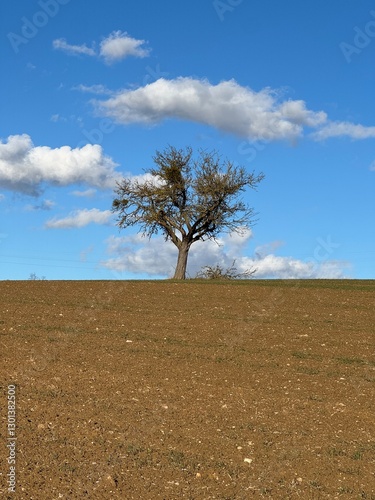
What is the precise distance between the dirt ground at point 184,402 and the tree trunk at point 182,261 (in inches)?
878

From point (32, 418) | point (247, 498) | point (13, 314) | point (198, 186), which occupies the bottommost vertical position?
point (247, 498)

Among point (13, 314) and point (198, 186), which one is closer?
point (13, 314)

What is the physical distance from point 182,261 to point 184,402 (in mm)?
33450

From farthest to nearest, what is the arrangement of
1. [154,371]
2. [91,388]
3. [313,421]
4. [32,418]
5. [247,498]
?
[154,371]
[91,388]
[313,421]
[32,418]
[247,498]

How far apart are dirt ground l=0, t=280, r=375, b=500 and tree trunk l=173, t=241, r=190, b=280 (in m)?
22.3

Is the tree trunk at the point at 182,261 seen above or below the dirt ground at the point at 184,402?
above

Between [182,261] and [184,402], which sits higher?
[182,261]

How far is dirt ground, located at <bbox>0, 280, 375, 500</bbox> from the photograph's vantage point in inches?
387

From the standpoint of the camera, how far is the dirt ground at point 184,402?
983 centimetres

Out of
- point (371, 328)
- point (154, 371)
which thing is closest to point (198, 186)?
point (371, 328)

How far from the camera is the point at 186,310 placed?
77.9 ft

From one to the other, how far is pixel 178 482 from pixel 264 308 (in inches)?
606

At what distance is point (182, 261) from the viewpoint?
46.5 m

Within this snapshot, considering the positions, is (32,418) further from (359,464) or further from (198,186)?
(198,186)
